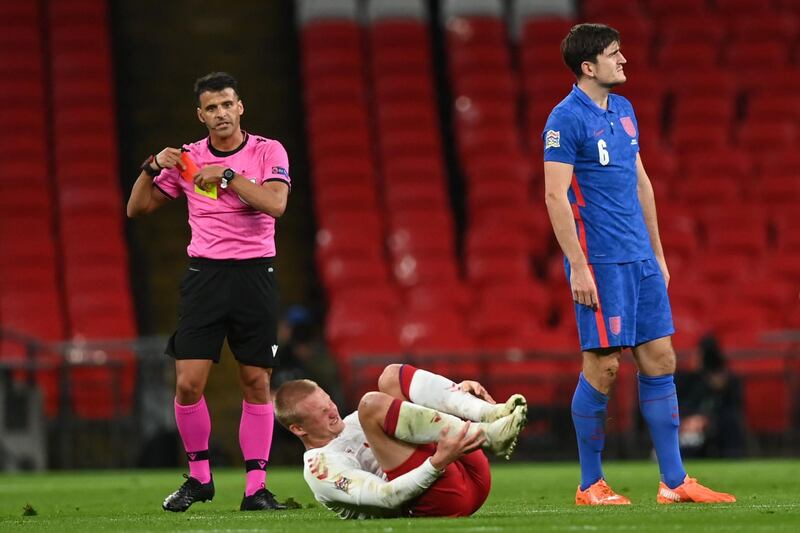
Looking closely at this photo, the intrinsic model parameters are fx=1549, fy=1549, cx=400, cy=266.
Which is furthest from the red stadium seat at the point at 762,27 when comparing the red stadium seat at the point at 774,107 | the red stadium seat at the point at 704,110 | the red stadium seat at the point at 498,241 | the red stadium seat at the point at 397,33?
the red stadium seat at the point at 498,241

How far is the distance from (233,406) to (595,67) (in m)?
9.28

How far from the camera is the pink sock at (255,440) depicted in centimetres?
778

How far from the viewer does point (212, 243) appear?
763cm

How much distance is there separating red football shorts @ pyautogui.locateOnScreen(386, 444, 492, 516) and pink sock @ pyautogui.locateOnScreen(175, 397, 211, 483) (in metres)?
1.51

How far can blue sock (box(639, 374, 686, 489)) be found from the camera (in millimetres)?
7230

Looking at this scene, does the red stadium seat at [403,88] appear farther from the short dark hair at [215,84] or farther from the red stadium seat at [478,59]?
the short dark hair at [215,84]

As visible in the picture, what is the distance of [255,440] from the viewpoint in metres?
7.81

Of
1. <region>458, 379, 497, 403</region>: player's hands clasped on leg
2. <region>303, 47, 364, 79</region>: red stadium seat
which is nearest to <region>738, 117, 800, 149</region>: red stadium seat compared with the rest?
<region>303, 47, 364, 79</region>: red stadium seat

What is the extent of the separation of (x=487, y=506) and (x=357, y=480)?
62.3 inches

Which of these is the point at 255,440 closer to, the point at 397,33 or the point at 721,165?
the point at 721,165

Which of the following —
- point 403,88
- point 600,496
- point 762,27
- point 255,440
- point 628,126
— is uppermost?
point 762,27

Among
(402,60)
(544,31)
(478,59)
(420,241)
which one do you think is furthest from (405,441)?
(544,31)

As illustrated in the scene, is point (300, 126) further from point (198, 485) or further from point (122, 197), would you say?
point (198, 485)

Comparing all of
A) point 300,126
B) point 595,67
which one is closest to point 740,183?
point 300,126
